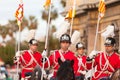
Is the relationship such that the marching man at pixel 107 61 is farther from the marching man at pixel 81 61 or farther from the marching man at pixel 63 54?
the marching man at pixel 81 61

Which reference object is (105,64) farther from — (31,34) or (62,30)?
(31,34)

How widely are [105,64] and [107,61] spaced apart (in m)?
0.11

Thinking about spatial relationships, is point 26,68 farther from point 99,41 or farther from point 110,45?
point 99,41

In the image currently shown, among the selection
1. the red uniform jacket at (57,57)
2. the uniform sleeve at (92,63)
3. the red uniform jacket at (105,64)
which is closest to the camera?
the red uniform jacket at (57,57)

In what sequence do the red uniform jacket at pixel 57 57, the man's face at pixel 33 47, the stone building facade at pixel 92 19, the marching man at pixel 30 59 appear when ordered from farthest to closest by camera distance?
the stone building facade at pixel 92 19 < the marching man at pixel 30 59 < the man's face at pixel 33 47 < the red uniform jacket at pixel 57 57

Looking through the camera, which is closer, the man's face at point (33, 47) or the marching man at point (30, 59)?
the man's face at point (33, 47)

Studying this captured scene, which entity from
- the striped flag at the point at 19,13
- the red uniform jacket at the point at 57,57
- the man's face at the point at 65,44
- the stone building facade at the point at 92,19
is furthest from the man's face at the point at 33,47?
the stone building facade at the point at 92,19

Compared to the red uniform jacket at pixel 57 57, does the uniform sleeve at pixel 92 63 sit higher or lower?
lower

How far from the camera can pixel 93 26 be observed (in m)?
47.3

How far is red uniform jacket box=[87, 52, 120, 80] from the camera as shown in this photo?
17188 mm

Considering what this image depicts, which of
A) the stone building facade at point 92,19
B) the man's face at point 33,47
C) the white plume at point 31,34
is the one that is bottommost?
the stone building facade at point 92,19

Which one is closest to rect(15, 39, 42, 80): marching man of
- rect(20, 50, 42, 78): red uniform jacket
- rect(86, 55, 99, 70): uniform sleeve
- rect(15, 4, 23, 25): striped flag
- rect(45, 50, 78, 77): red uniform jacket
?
rect(20, 50, 42, 78): red uniform jacket

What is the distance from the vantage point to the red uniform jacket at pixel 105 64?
17188mm

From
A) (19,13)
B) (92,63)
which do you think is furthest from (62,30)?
(19,13)
